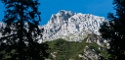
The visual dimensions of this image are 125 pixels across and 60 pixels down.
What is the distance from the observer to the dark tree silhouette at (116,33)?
29125 millimetres

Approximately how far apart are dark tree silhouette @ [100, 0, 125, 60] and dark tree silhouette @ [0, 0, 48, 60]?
19.8ft

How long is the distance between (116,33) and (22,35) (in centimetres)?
903

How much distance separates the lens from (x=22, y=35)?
1222 inches

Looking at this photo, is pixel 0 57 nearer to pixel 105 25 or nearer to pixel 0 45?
pixel 0 45

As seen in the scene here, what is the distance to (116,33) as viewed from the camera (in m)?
29.8

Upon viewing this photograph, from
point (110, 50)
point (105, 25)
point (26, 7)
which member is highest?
point (26, 7)

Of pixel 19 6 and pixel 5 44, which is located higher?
pixel 19 6

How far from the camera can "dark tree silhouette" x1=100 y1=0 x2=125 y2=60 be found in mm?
29125

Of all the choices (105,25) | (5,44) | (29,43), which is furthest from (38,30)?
(105,25)

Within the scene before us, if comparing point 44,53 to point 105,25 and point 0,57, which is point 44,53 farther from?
point 105,25

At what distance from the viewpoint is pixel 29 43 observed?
3106 cm

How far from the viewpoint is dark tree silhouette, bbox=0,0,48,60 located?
A: 30.8m

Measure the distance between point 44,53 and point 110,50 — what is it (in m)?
A: 6.35

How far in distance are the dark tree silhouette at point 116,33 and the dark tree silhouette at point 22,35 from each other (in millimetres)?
6029
